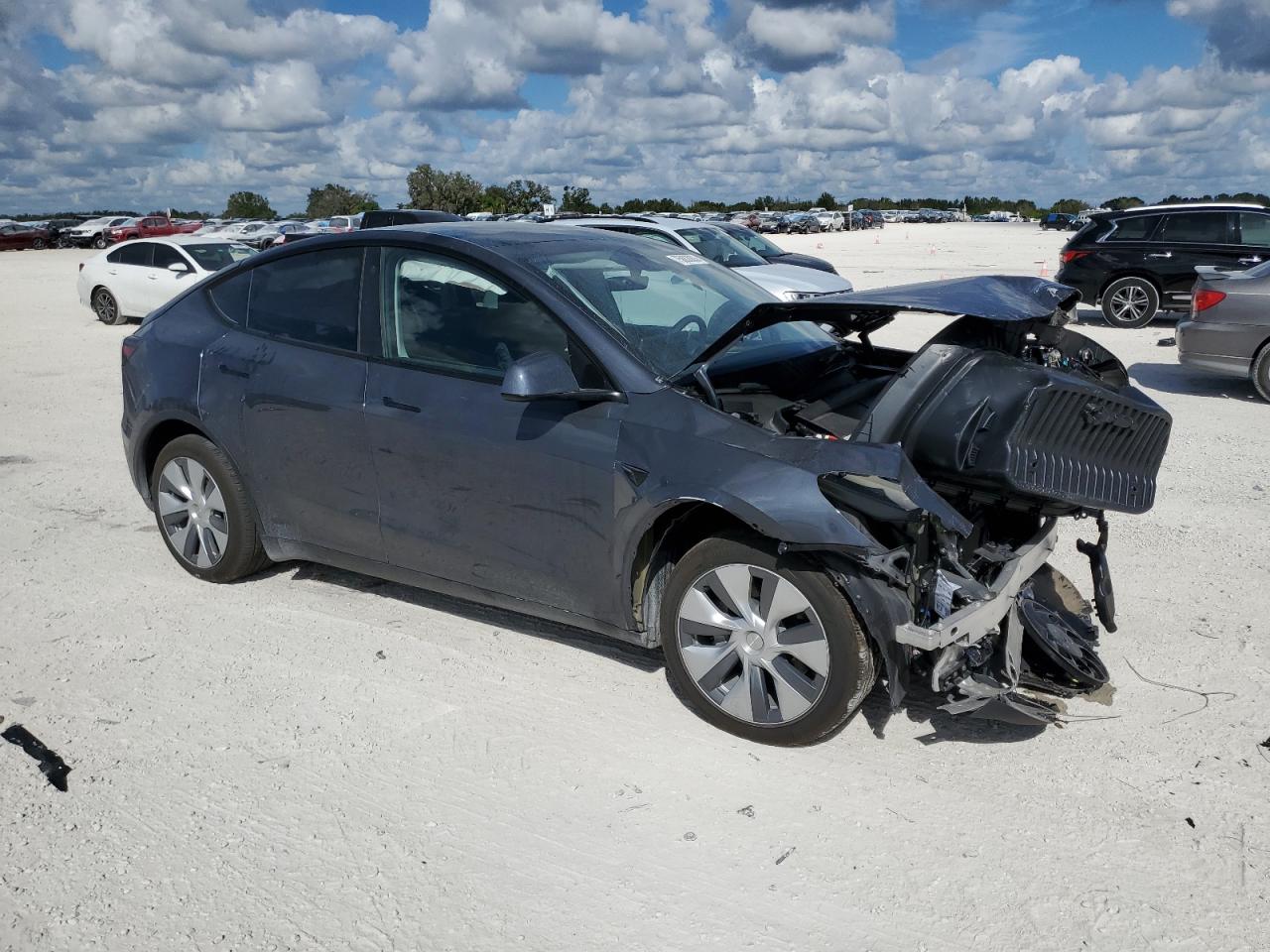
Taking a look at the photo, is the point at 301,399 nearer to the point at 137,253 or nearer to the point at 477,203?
the point at 137,253

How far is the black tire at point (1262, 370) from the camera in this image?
9.52 m

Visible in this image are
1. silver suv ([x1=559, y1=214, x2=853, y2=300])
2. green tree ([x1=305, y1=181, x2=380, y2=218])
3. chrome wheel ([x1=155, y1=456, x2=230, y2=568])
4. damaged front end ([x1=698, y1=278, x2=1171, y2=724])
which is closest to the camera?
damaged front end ([x1=698, y1=278, x2=1171, y2=724])

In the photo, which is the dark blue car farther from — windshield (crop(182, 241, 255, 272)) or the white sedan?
the white sedan

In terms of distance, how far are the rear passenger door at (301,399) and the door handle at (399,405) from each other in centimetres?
14

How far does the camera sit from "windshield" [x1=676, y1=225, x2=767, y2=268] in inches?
613

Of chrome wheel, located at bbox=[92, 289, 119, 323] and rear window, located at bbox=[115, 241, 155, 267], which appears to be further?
chrome wheel, located at bbox=[92, 289, 119, 323]

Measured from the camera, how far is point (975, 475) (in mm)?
3523

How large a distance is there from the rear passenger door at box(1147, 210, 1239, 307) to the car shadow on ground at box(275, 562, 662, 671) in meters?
13.2

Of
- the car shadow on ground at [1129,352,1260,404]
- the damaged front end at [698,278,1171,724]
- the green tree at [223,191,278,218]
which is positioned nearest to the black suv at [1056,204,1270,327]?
the car shadow on ground at [1129,352,1260,404]

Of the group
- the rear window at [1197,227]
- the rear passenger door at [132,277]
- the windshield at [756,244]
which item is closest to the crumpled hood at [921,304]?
the rear window at [1197,227]

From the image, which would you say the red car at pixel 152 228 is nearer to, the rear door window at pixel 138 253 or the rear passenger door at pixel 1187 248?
the rear door window at pixel 138 253

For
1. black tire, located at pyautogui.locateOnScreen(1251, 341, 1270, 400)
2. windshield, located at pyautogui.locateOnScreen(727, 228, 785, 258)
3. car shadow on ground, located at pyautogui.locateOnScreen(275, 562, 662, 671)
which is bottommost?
car shadow on ground, located at pyautogui.locateOnScreen(275, 562, 662, 671)

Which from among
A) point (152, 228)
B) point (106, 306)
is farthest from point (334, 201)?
point (106, 306)

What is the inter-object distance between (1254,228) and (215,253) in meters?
15.6
